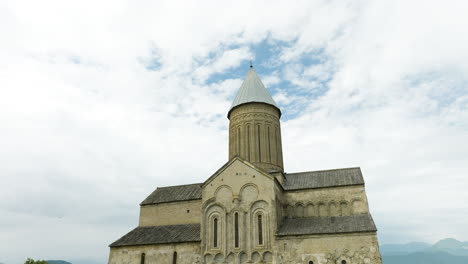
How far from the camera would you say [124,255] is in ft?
68.3

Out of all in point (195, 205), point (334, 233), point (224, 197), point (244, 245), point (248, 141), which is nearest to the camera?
point (334, 233)

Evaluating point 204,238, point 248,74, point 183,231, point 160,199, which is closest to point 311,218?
point 204,238

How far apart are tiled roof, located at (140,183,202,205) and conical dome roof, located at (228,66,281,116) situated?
6.33 meters

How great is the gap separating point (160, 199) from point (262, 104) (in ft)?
31.8

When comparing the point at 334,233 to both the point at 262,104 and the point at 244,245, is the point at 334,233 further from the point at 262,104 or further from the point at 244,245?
the point at 262,104

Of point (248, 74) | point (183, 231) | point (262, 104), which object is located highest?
point (248, 74)

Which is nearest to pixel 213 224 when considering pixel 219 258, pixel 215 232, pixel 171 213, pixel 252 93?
pixel 215 232

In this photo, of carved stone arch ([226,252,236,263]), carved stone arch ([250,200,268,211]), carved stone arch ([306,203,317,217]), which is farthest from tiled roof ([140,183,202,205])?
carved stone arch ([306,203,317,217])

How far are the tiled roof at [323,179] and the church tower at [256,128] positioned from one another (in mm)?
1683

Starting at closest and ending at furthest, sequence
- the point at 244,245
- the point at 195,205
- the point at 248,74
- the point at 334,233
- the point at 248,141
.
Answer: the point at 334,233
the point at 244,245
the point at 195,205
the point at 248,141
the point at 248,74

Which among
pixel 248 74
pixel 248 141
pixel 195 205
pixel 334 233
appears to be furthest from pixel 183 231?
pixel 248 74

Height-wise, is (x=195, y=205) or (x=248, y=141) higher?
(x=248, y=141)

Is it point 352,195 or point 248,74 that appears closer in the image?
point 352,195

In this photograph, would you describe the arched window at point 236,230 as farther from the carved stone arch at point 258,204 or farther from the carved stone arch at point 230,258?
the carved stone arch at point 258,204
